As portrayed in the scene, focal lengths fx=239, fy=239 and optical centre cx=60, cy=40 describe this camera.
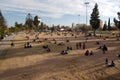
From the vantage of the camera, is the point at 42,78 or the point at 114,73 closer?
the point at 42,78

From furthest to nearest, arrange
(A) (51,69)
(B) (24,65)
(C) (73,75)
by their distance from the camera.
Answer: (B) (24,65) < (A) (51,69) < (C) (73,75)

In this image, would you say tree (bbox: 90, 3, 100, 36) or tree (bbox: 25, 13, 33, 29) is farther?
tree (bbox: 25, 13, 33, 29)

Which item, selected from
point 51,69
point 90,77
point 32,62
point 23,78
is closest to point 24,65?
point 32,62

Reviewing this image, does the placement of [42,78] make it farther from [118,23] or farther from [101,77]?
[118,23]

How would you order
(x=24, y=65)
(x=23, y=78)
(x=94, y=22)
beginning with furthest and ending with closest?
(x=94, y=22), (x=24, y=65), (x=23, y=78)

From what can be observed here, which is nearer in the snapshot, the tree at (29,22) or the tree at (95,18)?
the tree at (95,18)

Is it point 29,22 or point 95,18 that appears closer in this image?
point 95,18

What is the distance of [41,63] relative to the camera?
30750 mm

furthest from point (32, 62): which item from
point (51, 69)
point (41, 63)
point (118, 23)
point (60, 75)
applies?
point (118, 23)

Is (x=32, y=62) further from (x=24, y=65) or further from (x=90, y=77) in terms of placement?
(x=90, y=77)

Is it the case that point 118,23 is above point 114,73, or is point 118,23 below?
above

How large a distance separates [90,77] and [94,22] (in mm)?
64959

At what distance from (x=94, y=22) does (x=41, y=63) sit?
60.0m

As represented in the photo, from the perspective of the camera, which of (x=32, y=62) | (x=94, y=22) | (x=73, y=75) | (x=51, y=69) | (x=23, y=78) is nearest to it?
(x=23, y=78)
